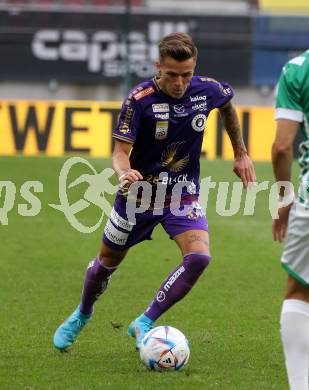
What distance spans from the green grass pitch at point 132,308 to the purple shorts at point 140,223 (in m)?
0.74

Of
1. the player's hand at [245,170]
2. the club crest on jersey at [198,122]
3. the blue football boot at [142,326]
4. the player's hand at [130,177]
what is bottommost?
the blue football boot at [142,326]

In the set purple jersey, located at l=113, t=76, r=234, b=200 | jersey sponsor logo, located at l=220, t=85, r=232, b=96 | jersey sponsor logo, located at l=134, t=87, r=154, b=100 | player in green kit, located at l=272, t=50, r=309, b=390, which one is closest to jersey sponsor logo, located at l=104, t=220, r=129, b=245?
purple jersey, located at l=113, t=76, r=234, b=200

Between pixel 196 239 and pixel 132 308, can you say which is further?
pixel 132 308

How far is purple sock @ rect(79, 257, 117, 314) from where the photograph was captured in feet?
23.0

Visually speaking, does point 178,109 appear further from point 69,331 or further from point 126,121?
point 69,331

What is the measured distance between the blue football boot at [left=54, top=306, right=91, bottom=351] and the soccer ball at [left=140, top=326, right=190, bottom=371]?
0.70 m

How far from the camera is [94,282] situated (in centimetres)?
704

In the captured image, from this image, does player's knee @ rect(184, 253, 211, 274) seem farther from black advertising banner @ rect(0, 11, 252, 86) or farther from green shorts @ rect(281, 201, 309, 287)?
black advertising banner @ rect(0, 11, 252, 86)

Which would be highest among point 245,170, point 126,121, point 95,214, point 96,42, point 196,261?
point 126,121

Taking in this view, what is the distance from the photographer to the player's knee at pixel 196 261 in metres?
6.51

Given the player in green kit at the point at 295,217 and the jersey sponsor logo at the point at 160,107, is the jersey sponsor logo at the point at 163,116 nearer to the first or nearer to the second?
the jersey sponsor logo at the point at 160,107

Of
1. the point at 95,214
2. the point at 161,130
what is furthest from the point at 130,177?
the point at 95,214

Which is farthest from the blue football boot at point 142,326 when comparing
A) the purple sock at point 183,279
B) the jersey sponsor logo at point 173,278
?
the jersey sponsor logo at point 173,278

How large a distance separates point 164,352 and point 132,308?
232 cm
